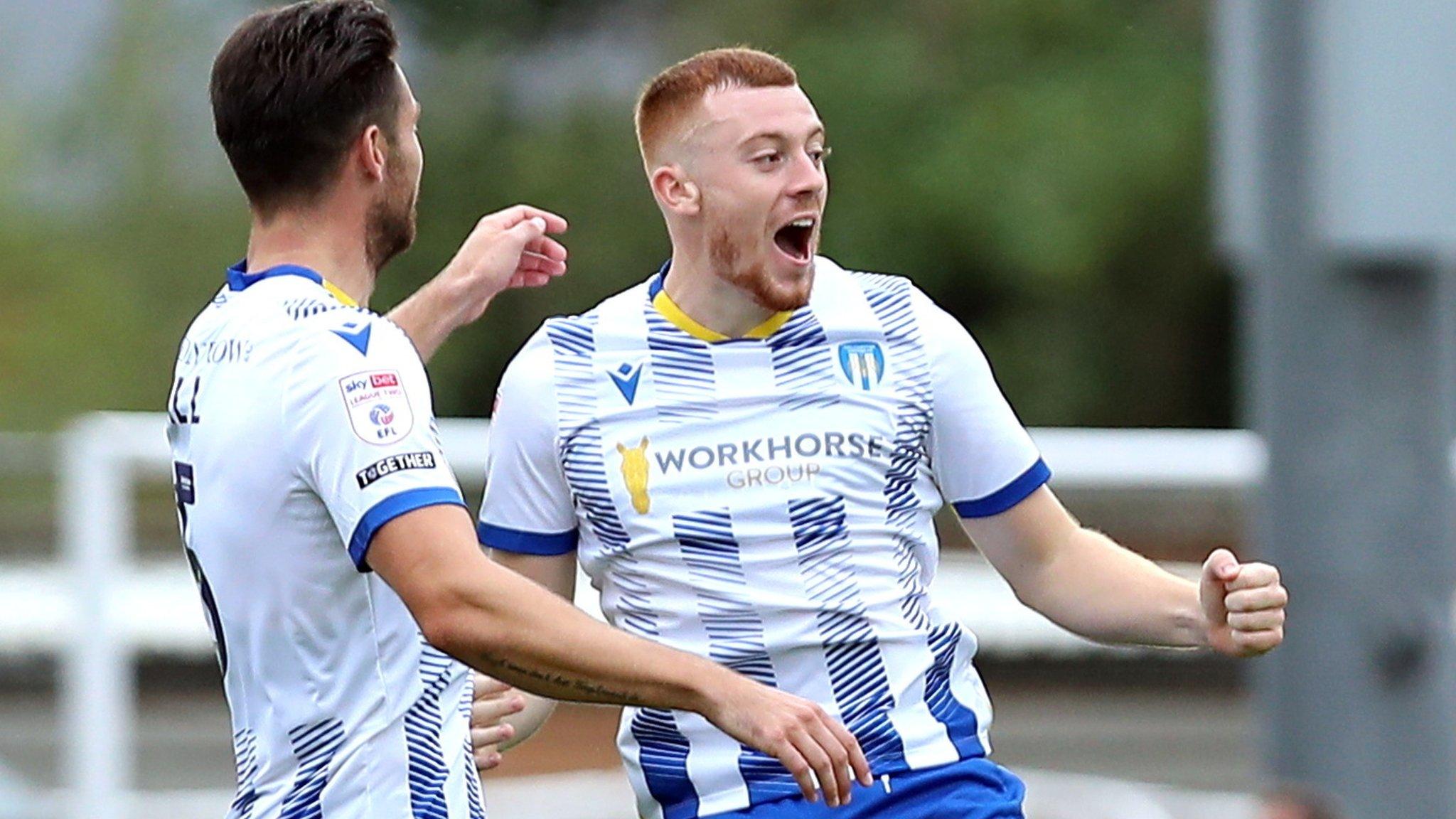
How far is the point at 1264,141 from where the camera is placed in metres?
5.71

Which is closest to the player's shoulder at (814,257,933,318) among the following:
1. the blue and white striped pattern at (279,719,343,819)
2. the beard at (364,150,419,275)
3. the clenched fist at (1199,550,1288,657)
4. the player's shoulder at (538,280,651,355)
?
the player's shoulder at (538,280,651,355)

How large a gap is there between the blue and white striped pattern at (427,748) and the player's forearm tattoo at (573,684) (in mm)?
276

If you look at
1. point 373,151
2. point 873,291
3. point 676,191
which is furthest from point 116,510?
point 373,151

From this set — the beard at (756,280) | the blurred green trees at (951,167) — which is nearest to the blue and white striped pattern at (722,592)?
the beard at (756,280)

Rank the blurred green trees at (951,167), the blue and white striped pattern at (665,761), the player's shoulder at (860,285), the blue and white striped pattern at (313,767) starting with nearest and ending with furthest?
the blue and white striped pattern at (313,767) → the blue and white striped pattern at (665,761) → the player's shoulder at (860,285) → the blurred green trees at (951,167)

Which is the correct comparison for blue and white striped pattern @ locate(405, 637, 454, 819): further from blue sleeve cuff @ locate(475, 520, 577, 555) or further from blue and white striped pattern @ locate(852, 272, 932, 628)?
blue and white striped pattern @ locate(852, 272, 932, 628)

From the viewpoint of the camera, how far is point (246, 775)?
3.52 metres

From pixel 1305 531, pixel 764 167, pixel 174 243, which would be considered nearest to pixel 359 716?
pixel 764 167

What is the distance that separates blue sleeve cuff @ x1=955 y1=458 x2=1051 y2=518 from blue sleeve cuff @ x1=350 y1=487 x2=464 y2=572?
108 centimetres

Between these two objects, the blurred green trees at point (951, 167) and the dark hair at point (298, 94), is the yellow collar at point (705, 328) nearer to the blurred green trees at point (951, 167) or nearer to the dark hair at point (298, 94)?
the dark hair at point (298, 94)

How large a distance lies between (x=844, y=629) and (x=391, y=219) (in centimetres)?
93

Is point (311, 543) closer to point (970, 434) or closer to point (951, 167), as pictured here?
point (970, 434)

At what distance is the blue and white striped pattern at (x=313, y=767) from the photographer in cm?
342

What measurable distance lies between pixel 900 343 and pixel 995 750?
26.2 ft
